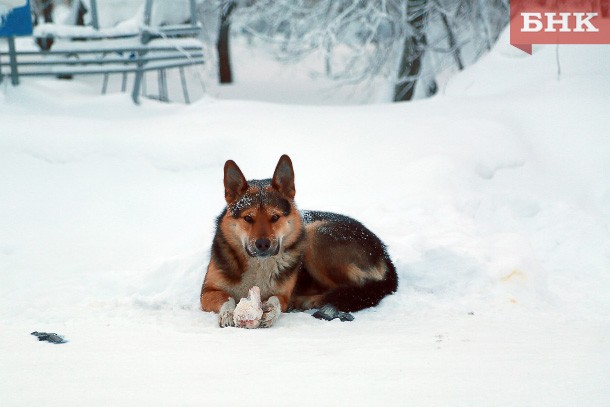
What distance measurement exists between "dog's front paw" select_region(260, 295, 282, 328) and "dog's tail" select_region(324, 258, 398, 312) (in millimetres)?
431

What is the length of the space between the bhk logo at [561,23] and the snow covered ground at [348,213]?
0.19 meters

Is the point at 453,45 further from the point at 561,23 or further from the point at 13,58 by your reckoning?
the point at 13,58

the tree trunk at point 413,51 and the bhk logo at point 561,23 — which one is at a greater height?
the bhk logo at point 561,23

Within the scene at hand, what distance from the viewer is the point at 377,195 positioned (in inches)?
322

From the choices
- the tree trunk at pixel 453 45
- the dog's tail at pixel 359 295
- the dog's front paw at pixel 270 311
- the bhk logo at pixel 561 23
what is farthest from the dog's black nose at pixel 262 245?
the tree trunk at pixel 453 45

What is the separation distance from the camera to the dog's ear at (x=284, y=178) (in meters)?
5.66

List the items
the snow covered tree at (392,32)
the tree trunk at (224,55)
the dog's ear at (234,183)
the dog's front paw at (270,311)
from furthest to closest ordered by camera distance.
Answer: the tree trunk at (224,55), the snow covered tree at (392,32), the dog's ear at (234,183), the dog's front paw at (270,311)

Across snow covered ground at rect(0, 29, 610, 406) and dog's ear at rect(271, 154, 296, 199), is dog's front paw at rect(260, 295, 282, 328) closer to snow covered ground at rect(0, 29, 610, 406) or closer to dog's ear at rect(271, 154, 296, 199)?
snow covered ground at rect(0, 29, 610, 406)

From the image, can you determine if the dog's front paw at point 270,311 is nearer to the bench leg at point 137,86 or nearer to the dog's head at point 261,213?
the dog's head at point 261,213

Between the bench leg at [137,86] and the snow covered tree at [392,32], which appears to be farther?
the snow covered tree at [392,32]

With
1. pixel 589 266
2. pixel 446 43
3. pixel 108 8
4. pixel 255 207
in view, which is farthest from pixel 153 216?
pixel 446 43

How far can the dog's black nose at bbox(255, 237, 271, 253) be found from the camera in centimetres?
515

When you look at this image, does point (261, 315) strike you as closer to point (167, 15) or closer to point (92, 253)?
point (92, 253)

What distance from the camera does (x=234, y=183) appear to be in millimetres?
5617
